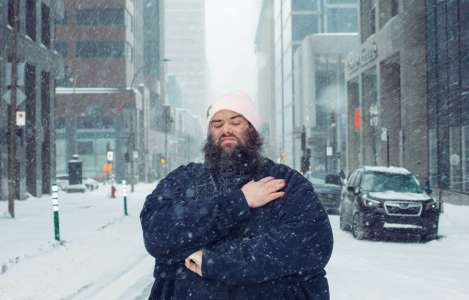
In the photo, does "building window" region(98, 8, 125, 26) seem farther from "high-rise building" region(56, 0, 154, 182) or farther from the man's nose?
the man's nose

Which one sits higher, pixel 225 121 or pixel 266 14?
pixel 266 14

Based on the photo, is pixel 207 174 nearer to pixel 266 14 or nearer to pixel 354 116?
pixel 354 116

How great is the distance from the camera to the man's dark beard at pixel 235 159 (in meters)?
3.02

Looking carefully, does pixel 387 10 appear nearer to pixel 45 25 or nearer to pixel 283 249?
pixel 45 25

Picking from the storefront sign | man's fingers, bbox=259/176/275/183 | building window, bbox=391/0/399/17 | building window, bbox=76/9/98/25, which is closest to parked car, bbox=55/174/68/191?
building window, bbox=76/9/98/25

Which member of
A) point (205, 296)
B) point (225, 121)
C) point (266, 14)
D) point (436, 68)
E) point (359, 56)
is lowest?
point (205, 296)

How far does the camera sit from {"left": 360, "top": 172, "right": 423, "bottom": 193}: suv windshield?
16.1m

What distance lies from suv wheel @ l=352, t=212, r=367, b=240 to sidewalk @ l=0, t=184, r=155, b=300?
4.80 meters

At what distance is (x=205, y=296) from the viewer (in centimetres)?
279

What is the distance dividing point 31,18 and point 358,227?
24519 millimetres

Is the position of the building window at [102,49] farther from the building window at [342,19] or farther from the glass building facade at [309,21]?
the building window at [342,19]

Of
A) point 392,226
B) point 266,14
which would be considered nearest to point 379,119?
point 392,226

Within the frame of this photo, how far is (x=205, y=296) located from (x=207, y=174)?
548 mm

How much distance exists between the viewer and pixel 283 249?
2.79 meters
